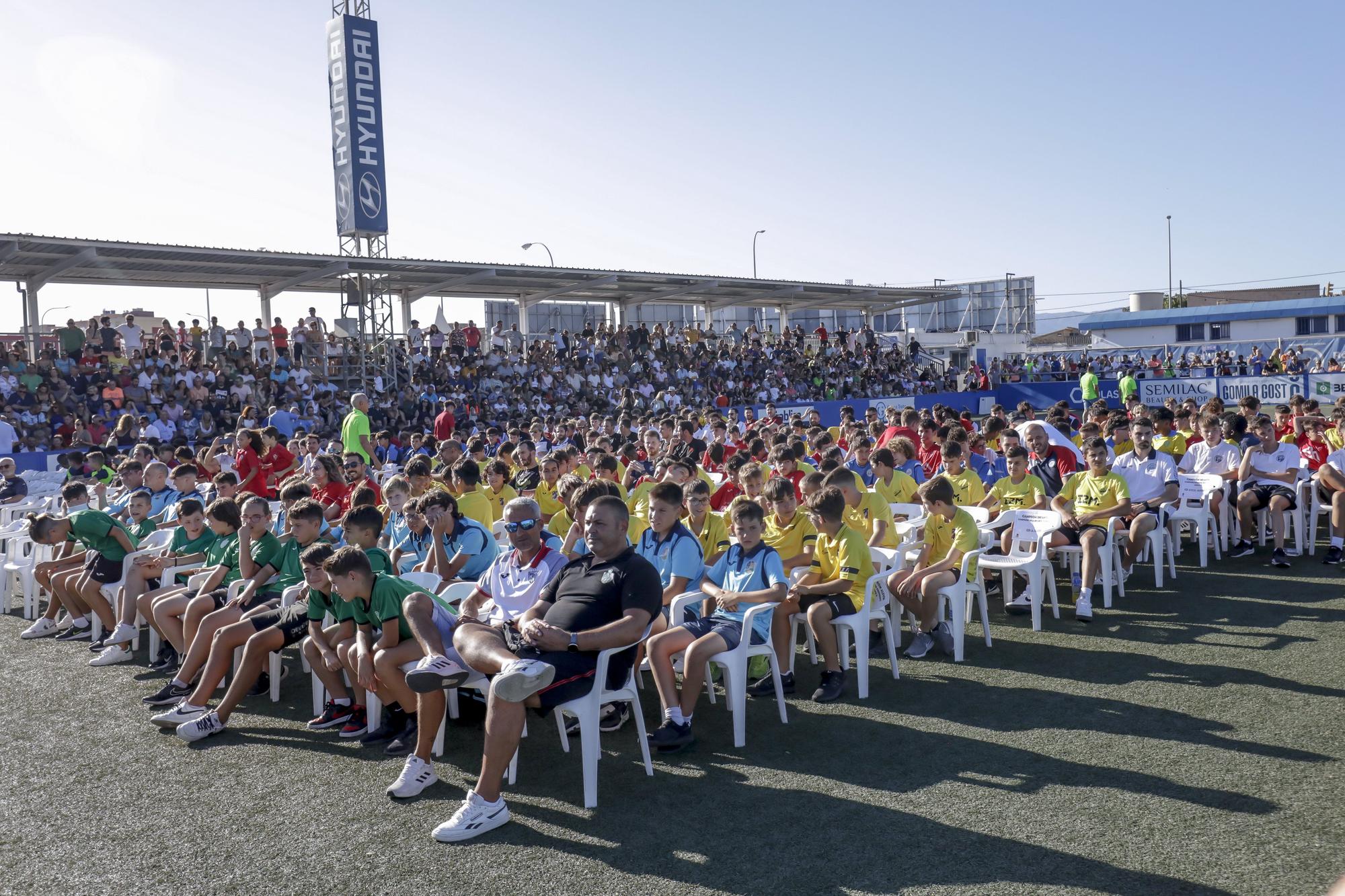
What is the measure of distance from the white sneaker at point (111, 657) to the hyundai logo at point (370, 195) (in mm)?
18308

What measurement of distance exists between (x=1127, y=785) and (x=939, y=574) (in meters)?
2.14

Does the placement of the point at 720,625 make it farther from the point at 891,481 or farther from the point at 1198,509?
the point at 1198,509

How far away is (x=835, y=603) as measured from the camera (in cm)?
566

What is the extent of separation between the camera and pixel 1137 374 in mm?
32312

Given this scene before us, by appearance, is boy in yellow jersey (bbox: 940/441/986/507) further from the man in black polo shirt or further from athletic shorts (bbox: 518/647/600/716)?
athletic shorts (bbox: 518/647/600/716)

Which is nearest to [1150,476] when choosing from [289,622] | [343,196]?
[289,622]

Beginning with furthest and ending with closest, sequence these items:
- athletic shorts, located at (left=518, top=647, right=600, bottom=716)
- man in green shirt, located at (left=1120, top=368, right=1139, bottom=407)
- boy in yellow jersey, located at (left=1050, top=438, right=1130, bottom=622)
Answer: man in green shirt, located at (left=1120, top=368, right=1139, bottom=407), boy in yellow jersey, located at (left=1050, top=438, right=1130, bottom=622), athletic shorts, located at (left=518, top=647, right=600, bottom=716)

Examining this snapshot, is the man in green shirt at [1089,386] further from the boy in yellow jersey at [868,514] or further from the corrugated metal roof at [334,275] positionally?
the boy in yellow jersey at [868,514]

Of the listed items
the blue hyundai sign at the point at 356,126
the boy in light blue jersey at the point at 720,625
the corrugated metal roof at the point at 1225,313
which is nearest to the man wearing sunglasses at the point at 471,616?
the boy in light blue jersey at the point at 720,625

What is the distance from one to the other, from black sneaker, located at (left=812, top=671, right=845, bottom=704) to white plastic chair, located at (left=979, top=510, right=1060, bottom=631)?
1756mm

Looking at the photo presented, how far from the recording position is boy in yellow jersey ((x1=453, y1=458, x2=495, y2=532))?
7446mm

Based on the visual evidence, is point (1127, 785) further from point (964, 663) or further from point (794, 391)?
point (794, 391)

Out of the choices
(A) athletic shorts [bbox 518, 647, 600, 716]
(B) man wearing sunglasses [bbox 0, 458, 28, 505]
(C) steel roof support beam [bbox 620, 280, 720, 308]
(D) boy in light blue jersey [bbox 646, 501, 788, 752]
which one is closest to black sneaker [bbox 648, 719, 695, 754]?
(D) boy in light blue jersey [bbox 646, 501, 788, 752]

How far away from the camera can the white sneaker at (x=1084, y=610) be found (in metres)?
6.89
